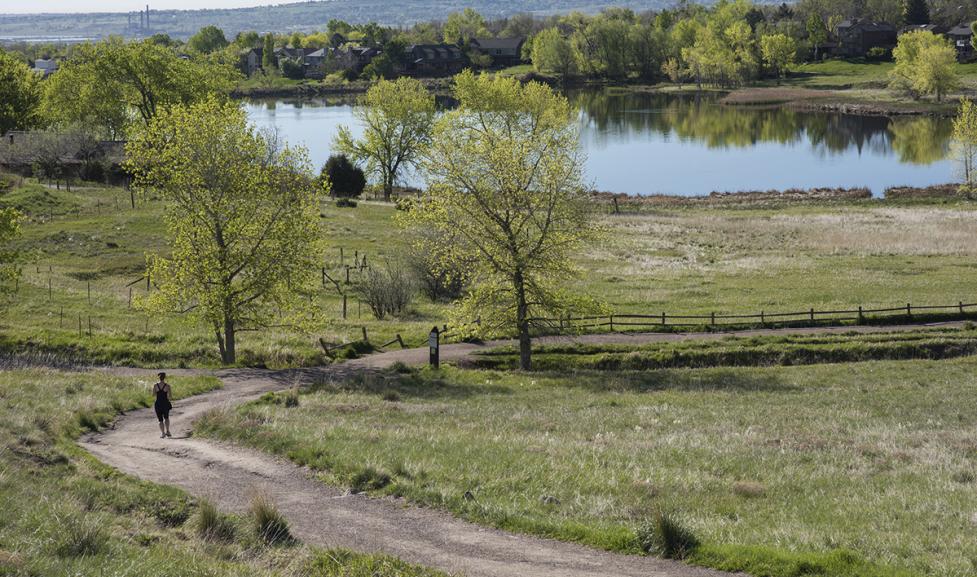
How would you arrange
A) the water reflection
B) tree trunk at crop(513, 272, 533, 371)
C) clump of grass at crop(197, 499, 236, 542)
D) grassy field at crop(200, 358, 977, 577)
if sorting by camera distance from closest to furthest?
clump of grass at crop(197, 499, 236, 542) → grassy field at crop(200, 358, 977, 577) → tree trunk at crop(513, 272, 533, 371) → the water reflection

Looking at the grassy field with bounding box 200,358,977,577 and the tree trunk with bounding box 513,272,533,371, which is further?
the tree trunk with bounding box 513,272,533,371

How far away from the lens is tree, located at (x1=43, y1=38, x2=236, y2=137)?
86000 mm

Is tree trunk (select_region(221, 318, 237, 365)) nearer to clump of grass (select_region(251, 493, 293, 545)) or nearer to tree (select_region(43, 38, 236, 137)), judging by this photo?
clump of grass (select_region(251, 493, 293, 545))

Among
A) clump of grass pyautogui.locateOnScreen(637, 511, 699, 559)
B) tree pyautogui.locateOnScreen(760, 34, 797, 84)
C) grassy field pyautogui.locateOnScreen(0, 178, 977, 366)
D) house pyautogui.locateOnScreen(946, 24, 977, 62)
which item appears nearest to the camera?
clump of grass pyautogui.locateOnScreen(637, 511, 699, 559)

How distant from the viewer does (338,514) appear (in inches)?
679

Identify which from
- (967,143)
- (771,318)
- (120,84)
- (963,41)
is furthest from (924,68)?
(771,318)

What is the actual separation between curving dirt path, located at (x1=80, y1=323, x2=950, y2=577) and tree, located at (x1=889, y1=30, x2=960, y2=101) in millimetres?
145361

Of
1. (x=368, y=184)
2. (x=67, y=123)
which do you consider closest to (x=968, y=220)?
(x=368, y=184)

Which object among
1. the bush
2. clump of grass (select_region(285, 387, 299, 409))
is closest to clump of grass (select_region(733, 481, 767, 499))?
clump of grass (select_region(285, 387, 299, 409))

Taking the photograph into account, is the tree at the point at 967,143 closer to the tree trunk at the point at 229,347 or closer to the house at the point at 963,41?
the tree trunk at the point at 229,347

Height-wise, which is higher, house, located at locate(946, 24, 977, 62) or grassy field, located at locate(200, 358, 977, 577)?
house, located at locate(946, 24, 977, 62)

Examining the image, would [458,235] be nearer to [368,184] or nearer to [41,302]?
[41,302]

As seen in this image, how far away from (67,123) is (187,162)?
6285 cm

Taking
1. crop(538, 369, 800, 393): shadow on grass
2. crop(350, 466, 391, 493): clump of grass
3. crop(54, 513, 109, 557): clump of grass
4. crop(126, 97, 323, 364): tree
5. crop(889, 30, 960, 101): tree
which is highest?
crop(889, 30, 960, 101): tree
